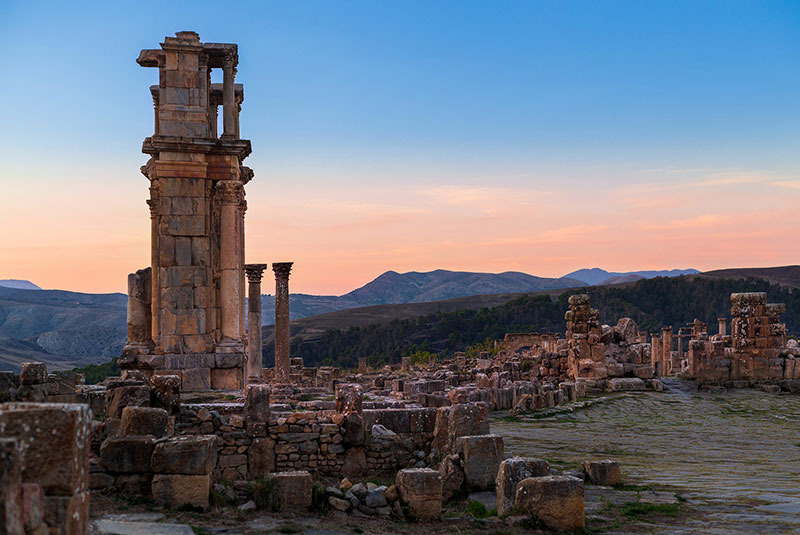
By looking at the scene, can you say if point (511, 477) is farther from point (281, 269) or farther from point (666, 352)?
point (666, 352)

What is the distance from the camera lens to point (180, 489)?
7383 millimetres

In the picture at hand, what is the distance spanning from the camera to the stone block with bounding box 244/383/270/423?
34.6 ft

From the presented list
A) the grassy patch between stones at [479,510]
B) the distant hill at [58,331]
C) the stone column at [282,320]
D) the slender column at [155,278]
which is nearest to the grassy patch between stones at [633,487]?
the grassy patch between stones at [479,510]

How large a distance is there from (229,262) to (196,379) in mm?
2284

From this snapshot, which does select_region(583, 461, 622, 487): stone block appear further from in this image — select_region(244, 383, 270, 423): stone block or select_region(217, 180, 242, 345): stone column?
select_region(217, 180, 242, 345): stone column

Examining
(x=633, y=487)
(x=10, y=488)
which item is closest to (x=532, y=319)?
(x=633, y=487)

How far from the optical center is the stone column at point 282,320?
1017 inches

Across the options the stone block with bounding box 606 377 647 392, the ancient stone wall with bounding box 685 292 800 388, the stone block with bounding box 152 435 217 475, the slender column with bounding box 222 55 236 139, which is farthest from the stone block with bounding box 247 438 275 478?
the ancient stone wall with bounding box 685 292 800 388

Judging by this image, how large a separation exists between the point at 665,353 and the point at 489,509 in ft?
119

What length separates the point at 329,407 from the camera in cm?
1477

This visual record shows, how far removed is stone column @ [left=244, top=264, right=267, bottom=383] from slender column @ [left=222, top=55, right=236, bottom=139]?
7.05 metres

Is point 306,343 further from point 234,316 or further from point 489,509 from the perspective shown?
point 489,509

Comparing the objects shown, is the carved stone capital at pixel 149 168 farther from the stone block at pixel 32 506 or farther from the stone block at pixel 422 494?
the stone block at pixel 32 506

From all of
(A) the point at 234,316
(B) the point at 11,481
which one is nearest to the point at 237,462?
(A) the point at 234,316
